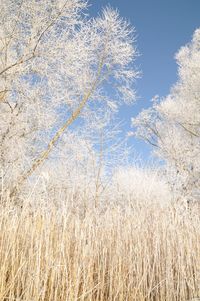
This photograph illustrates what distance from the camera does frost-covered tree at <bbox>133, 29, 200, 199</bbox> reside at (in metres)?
11.5

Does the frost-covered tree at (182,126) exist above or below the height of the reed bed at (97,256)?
above

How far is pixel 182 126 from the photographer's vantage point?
41.4ft

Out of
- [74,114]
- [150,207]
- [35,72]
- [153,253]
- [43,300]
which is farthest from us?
[74,114]

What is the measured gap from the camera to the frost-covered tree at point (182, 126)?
11.5 meters

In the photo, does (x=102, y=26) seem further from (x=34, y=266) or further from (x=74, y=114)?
(x=34, y=266)

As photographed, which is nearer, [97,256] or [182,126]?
[97,256]

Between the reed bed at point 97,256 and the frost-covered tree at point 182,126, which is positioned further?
the frost-covered tree at point 182,126

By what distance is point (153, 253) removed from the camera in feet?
14.0

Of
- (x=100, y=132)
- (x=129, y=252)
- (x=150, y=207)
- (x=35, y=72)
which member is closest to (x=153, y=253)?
(x=129, y=252)

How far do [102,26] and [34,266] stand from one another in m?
6.24

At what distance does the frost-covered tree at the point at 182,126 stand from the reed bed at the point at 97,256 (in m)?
5.71

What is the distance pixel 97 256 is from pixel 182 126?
953cm

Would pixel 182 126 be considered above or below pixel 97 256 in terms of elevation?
above

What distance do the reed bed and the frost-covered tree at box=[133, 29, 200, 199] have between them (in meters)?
5.71
